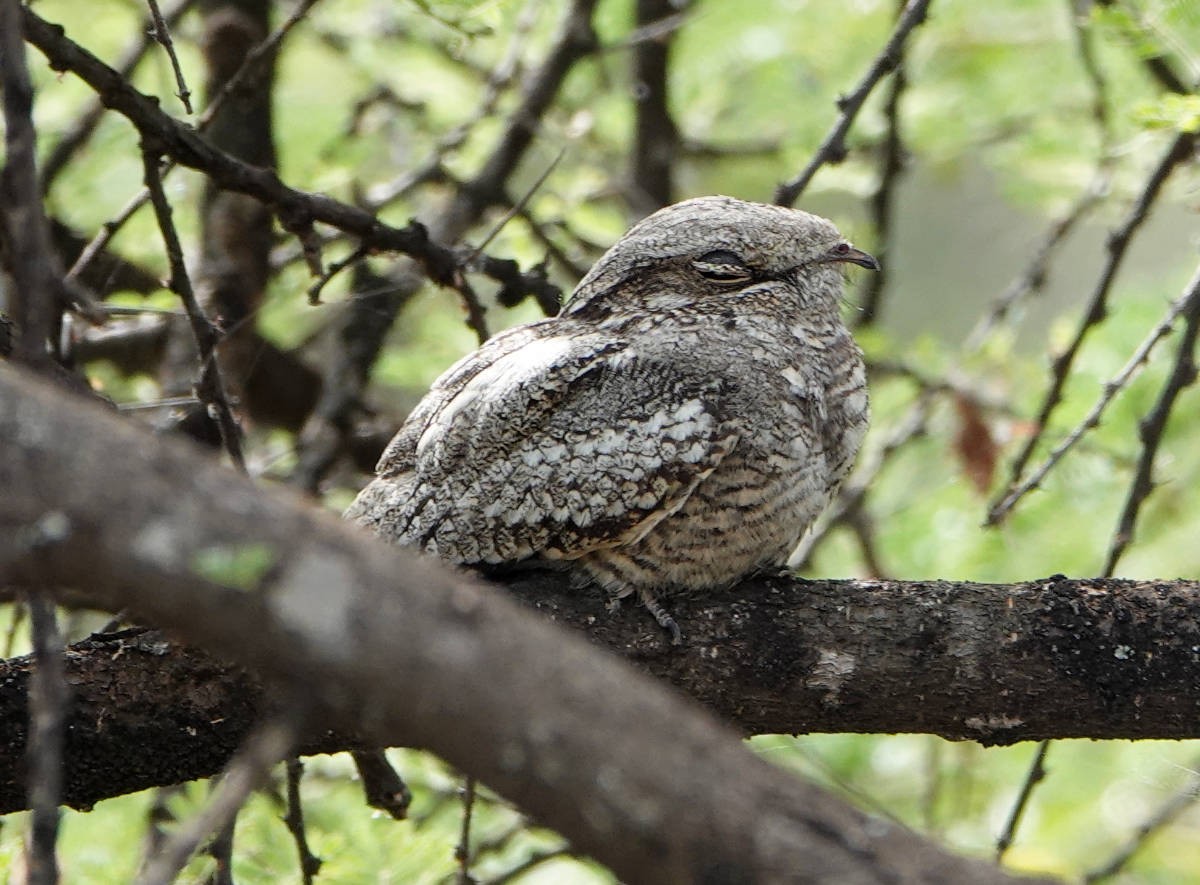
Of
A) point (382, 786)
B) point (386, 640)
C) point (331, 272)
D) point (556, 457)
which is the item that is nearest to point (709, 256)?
point (556, 457)

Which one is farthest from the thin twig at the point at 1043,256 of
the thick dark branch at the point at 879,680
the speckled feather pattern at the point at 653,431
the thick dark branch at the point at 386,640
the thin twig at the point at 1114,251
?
the thick dark branch at the point at 386,640

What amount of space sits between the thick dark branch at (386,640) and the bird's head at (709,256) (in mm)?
1927

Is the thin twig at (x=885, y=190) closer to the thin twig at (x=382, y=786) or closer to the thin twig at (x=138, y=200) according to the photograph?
the thin twig at (x=138, y=200)

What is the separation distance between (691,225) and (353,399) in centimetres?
150

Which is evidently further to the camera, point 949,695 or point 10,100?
point 949,695

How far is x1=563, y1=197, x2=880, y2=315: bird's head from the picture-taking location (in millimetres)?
3080

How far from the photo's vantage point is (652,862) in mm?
1213

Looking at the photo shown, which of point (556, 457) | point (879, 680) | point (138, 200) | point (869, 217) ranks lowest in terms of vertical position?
point (879, 680)

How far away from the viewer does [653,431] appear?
106 inches

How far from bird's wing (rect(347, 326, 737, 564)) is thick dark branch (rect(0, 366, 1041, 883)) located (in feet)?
4.60

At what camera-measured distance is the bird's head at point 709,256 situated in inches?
121

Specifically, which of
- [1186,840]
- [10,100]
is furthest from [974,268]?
[10,100]

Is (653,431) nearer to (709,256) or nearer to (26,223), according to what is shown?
(709,256)

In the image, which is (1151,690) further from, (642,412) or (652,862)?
(652,862)
